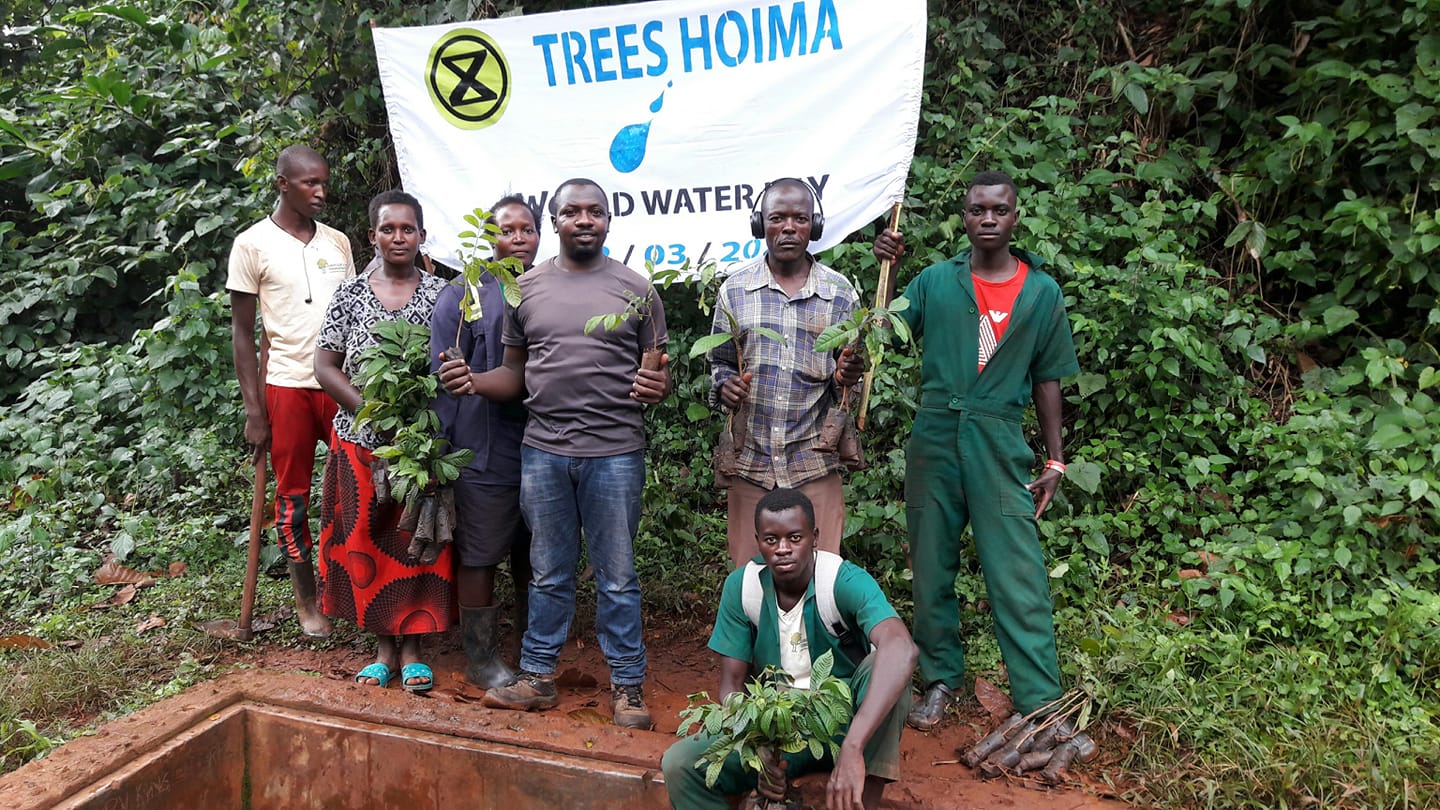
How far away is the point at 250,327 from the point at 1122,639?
142 inches

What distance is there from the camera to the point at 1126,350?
15.9ft

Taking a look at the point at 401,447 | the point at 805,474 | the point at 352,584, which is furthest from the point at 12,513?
the point at 805,474

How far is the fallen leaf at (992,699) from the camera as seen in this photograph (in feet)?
12.1

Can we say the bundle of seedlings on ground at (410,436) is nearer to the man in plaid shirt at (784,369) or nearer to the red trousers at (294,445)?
the red trousers at (294,445)

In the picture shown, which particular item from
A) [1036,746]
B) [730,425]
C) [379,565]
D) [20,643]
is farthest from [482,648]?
[20,643]

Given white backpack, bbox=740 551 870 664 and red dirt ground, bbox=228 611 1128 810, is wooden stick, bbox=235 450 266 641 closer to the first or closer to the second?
red dirt ground, bbox=228 611 1128 810

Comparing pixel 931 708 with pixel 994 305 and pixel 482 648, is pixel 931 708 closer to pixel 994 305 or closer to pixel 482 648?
pixel 994 305

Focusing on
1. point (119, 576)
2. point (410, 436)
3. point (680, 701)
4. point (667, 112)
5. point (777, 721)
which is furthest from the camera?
point (119, 576)

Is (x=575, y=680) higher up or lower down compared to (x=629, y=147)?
lower down

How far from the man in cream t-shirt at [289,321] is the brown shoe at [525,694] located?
123 cm

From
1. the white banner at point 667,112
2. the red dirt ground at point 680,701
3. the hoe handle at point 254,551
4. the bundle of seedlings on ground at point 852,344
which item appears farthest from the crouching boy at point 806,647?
the hoe handle at point 254,551

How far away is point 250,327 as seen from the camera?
422 cm

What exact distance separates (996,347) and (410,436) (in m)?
2.02

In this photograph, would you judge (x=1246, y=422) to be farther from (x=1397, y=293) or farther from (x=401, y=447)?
(x=401, y=447)
